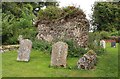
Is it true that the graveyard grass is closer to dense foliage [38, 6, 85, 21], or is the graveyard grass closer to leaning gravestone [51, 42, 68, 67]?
leaning gravestone [51, 42, 68, 67]

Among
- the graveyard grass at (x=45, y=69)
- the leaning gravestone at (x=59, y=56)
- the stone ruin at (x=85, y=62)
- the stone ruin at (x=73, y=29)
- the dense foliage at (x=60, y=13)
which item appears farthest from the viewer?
the dense foliage at (x=60, y=13)

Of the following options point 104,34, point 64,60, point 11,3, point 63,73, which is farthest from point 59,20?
point 104,34

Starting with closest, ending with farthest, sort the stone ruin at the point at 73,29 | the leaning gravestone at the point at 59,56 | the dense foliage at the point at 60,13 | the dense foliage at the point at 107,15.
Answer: the leaning gravestone at the point at 59,56 → the stone ruin at the point at 73,29 → the dense foliage at the point at 60,13 → the dense foliage at the point at 107,15

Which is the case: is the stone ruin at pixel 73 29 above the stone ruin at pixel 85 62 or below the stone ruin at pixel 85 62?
above

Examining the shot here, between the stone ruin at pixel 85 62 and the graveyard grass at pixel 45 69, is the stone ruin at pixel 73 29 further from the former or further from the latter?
the stone ruin at pixel 85 62

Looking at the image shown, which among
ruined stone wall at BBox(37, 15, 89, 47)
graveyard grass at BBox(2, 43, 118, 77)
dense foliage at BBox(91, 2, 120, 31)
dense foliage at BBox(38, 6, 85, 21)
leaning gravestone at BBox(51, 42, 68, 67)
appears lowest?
graveyard grass at BBox(2, 43, 118, 77)

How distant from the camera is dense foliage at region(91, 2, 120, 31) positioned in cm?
4316

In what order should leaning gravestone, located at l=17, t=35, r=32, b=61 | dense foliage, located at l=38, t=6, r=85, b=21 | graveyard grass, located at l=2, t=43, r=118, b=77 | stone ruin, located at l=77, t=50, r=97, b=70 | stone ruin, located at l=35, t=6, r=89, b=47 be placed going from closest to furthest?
1. graveyard grass, located at l=2, t=43, r=118, b=77
2. stone ruin, located at l=77, t=50, r=97, b=70
3. leaning gravestone, located at l=17, t=35, r=32, b=61
4. stone ruin, located at l=35, t=6, r=89, b=47
5. dense foliage, located at l=38, t=6, r=85, b=21

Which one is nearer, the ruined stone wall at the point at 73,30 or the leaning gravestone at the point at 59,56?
the leaning gravestone at the point at 59,56

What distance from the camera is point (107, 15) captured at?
143 feet

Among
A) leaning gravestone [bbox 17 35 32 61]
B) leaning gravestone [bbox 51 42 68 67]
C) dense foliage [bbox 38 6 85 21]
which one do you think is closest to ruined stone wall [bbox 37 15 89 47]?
dense foliage [bbox 38 6 85 21]

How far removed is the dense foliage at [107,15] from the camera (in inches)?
1699

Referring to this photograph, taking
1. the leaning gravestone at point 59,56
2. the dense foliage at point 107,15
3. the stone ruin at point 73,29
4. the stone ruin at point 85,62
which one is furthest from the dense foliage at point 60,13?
the dense foliage at point 107,15

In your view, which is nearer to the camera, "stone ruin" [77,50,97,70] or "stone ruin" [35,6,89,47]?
"stone ruin" [77,50,97,70]
